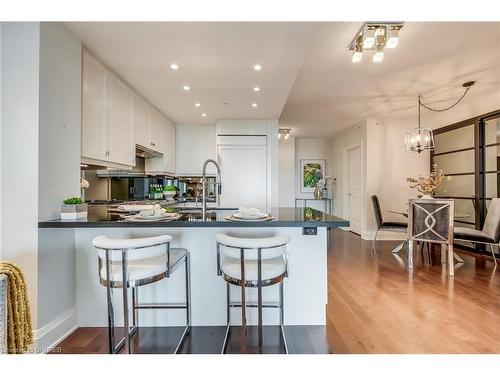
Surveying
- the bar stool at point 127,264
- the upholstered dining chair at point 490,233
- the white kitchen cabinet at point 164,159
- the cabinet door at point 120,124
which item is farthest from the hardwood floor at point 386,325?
the white kitchen cabinet at point 164,159

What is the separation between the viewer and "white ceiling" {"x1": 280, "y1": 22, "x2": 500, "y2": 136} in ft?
7.85

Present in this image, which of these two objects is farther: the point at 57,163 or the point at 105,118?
the point at 105,118

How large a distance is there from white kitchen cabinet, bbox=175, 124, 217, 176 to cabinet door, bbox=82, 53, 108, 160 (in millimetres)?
2302

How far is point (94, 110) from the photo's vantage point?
242 centimetres

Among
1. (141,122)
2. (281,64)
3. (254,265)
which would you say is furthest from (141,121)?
(254,265)

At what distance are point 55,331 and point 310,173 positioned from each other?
6.83 meters

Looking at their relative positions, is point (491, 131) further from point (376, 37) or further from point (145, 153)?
point (145, 153)

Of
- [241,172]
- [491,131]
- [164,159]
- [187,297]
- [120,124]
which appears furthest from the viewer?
[241,172]

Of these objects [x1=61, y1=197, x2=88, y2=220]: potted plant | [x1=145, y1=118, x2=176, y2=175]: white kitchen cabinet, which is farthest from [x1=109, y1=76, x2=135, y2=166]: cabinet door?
[x1=145, y1=118, x2=176, y2=175]: white kitchen cabinet

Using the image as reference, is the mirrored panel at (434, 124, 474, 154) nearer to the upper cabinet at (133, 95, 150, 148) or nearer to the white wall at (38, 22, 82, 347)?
the upper cabinet at (133, 95, 150, 148)

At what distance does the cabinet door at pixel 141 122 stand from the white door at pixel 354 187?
4.49 meters

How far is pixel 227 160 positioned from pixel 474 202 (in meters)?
4.17

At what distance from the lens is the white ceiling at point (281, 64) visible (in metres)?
2.04
